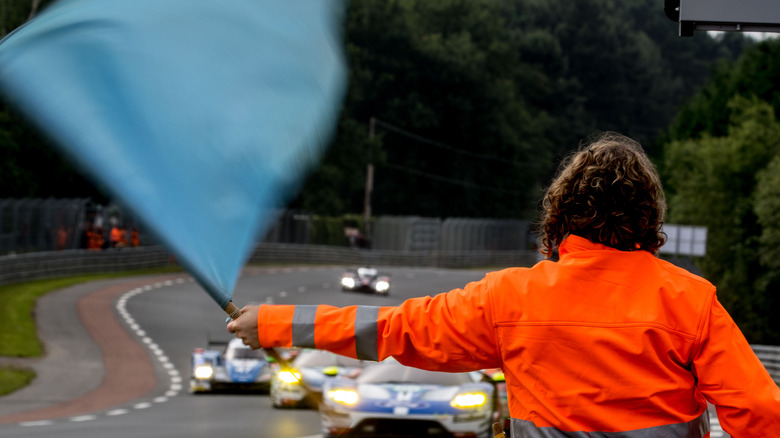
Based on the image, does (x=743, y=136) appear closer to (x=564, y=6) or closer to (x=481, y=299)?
(x=481, y=299)

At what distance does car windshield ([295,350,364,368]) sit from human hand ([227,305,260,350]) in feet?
47.7

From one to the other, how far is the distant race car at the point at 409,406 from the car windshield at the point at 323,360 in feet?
10.7

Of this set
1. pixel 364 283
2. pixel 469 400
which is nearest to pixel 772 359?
pixel 469 400

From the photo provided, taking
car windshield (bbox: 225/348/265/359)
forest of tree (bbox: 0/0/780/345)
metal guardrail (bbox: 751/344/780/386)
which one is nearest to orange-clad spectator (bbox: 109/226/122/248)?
forest of tree (bbox: 0/0/780/345)

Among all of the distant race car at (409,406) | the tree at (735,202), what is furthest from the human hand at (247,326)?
the tree at (735,202)

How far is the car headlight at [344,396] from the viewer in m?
14.5

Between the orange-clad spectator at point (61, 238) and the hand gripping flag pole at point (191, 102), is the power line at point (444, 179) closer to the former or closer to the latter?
the orange-clad spectator at point (61, 238)

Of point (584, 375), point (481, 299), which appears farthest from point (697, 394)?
point (481, 299)

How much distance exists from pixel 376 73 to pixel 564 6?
Result: 33.8 meters

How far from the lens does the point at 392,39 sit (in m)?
85.6

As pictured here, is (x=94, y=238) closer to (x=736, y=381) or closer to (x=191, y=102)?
(x=191, y=102)

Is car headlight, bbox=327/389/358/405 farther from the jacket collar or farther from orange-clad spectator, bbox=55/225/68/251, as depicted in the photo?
orange-clad spectator, bbox=55/225/68/251

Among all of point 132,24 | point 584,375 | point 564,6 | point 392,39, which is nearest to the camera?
point 584,375

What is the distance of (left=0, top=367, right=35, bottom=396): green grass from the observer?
2542cm
